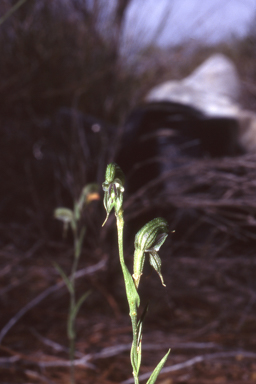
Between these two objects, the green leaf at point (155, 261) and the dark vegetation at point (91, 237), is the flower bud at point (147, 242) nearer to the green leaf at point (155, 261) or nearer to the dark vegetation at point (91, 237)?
the green leaf at point (155, 261)

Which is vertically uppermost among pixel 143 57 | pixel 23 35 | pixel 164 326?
pixel 143 57

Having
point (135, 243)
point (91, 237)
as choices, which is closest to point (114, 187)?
point (135, 243)

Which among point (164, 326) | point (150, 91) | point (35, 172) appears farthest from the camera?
point (150, 91)

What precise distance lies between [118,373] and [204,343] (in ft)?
→ 0.98

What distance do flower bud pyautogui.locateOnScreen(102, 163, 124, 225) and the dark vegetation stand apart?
0.26m

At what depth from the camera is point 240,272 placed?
143 centimetres

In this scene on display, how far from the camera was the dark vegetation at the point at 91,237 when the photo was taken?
3.63ft

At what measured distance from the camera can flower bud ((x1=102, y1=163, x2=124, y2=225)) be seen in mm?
398

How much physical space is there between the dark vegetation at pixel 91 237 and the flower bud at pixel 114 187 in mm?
261

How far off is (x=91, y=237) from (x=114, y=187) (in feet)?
3.57

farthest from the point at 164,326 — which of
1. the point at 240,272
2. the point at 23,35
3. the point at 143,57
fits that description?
the point at 143,57

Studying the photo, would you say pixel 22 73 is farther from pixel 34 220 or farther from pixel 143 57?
pixel 143 57

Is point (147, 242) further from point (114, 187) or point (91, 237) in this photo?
point (91, 237)

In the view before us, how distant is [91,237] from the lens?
4.82 ft
